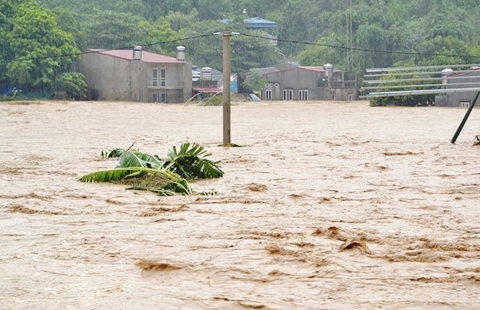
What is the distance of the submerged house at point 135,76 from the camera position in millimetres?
61875

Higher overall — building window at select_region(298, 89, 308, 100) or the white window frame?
the white window frame

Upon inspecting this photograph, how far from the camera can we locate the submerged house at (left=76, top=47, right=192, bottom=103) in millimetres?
61875

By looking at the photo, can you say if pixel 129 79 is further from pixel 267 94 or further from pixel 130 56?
pixel 267 94

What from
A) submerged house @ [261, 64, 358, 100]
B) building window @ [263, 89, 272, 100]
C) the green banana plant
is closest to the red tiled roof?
submerged house @ [261, 64, 358, 100]

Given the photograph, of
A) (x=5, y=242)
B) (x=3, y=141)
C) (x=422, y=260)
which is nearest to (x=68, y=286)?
(x=5, y=242)

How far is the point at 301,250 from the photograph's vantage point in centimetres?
822

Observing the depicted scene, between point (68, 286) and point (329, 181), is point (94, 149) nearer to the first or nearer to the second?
point (329, 181)

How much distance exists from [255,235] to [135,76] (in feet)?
176

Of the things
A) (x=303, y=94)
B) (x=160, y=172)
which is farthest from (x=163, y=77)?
(x=160, y=172)

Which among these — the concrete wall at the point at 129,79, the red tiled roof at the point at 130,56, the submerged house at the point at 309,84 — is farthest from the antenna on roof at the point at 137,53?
the submerged house at the point at 309,84

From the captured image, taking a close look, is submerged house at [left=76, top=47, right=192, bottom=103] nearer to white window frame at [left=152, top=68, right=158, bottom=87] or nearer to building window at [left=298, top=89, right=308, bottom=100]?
white window frame at [left=152, top=68, right=158, bottom=87]

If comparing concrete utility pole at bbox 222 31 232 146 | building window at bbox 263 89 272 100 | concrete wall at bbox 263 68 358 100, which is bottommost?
building window at bbox 263 89 272 100

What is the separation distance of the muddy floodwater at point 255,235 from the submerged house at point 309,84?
5110 cm

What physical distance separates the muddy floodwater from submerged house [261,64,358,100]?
168 ft
